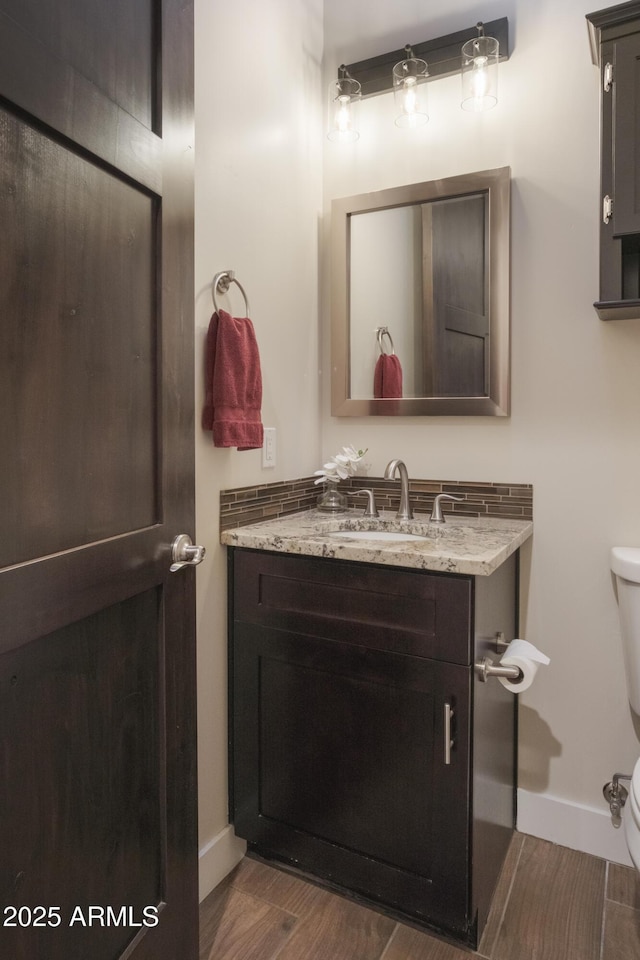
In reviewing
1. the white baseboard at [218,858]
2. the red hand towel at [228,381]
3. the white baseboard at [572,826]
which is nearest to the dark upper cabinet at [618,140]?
the red hand towel at [228,381]

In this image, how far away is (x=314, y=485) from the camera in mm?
2002

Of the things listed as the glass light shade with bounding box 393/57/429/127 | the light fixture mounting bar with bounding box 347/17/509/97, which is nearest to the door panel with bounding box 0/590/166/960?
the glass light shade with bounding box 393/57/429/127

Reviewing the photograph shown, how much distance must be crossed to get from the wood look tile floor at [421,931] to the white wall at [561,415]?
0.55 ft

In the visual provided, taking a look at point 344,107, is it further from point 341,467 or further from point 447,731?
point 447,731

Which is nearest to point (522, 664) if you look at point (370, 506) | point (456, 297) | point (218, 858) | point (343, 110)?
point (370, 506)

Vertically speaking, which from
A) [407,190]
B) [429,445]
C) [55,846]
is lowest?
[55,846]

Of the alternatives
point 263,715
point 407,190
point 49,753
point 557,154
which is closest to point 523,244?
point 557,154

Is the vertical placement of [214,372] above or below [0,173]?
below

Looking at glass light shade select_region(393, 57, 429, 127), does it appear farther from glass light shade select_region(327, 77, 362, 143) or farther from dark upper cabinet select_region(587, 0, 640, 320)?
dark upper cabinet select_region(587, 0, 640, 320)

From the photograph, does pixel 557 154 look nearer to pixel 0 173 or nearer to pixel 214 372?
pixel 214 372

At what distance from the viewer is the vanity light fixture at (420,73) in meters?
1.70

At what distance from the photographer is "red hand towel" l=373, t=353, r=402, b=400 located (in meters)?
1.91

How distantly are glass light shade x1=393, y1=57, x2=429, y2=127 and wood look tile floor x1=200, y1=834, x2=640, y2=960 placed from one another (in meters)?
2.16

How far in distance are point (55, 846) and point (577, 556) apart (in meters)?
1.40
